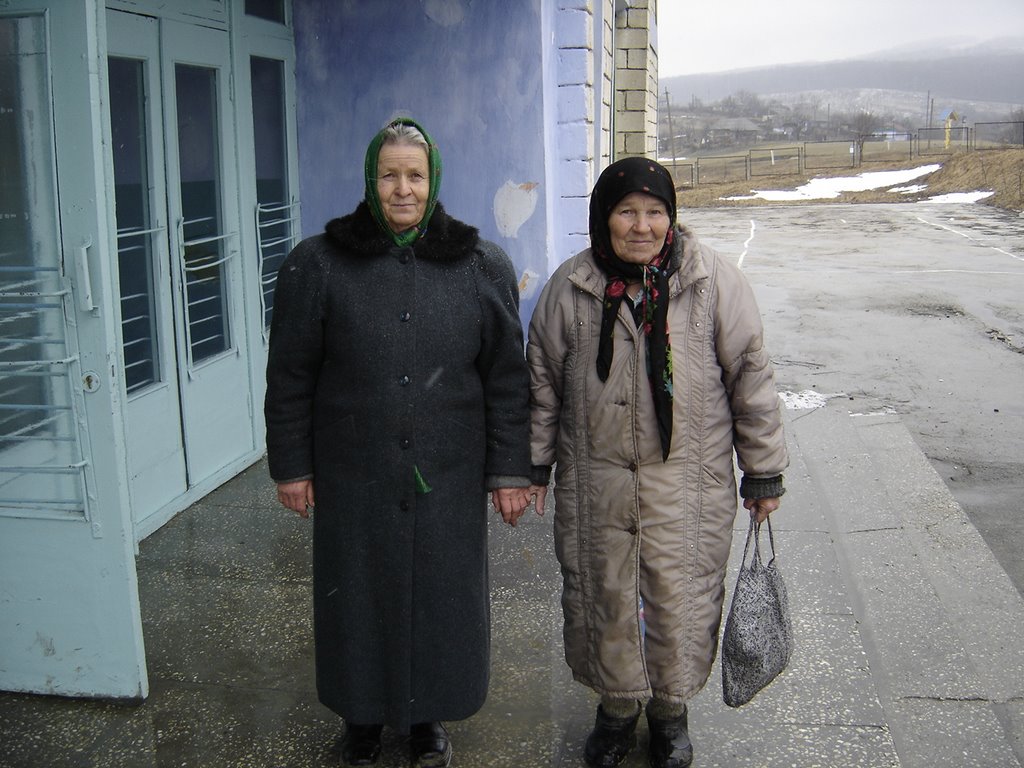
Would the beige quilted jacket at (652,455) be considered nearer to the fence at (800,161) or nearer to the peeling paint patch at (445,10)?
the peeling paint patch at (445,10)

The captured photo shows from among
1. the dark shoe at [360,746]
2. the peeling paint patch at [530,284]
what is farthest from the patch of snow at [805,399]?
the dark shoe at [360,746]

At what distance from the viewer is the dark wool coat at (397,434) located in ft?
8.70

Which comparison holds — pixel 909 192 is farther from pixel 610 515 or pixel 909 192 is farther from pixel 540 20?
pixel 610 515

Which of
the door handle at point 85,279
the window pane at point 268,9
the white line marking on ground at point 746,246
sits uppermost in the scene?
the window pane at point 268,9

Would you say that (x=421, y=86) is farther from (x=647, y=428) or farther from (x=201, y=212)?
(x=647, y=428)

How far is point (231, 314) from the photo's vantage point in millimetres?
5039

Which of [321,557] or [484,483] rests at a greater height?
[484,483]

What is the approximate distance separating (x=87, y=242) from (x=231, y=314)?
2234 millimetres

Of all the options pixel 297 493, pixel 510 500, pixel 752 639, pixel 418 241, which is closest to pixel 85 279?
pixel 297 493

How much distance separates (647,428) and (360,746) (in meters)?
1.16

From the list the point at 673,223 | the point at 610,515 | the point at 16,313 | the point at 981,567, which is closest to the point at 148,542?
the point at 16,313

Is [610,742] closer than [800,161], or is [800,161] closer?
[610,742]

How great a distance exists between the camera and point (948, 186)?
105 feet

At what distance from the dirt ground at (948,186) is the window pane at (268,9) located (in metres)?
22.9
